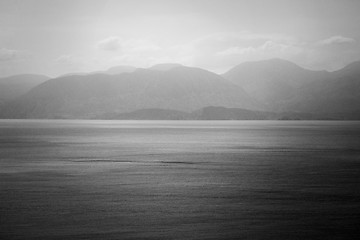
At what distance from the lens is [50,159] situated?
6144 centimetres

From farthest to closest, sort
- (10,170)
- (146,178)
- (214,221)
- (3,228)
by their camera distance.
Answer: (10,170), (146,178), (214,221), (3,228)

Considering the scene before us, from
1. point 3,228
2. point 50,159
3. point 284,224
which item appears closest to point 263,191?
point 284,224

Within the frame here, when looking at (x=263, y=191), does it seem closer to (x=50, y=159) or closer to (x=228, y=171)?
(x=228, y=171)

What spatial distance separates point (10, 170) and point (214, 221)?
94.3ft

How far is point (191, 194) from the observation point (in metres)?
33.6

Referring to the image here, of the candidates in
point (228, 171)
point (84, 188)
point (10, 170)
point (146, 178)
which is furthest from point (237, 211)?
point (10, 170)

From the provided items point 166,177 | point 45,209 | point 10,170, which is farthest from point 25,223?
point 10,170

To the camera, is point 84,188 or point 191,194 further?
point 84,188

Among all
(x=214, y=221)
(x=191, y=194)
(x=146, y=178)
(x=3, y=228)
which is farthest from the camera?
(x=146, y=178)

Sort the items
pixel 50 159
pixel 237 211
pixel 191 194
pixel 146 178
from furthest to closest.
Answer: pixel 50 159, pixel 146 178, pixel 191 194, pixel 237 211

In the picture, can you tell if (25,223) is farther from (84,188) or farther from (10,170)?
(10,170)

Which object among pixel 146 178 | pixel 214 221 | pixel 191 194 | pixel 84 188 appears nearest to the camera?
pixel 214 221

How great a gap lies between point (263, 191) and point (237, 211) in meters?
7.92

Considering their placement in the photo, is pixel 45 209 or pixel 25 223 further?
pixel 45 209
